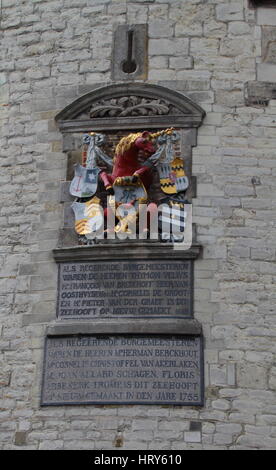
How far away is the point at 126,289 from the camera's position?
409 inches

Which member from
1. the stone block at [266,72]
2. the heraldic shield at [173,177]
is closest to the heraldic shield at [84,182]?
the heraldic shield at [173,177]

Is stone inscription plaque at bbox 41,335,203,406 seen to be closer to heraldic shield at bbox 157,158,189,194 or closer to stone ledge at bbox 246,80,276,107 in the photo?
heraldic shield at bbox 157,158,189,194

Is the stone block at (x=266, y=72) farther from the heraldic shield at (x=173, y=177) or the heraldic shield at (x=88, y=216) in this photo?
the heraldic shield at (x=88, y=216)

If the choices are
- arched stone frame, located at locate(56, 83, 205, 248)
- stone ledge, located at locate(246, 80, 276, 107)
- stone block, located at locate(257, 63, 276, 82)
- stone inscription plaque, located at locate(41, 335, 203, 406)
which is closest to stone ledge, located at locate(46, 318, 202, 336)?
stone inscription plaque, located at locate(41, 335, 203, 406)

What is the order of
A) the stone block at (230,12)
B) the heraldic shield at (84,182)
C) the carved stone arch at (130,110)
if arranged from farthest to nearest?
1. the stone block at (230,12)
2. the carved stone arch at (130,110)
3. the heraldic shield at (84,182)

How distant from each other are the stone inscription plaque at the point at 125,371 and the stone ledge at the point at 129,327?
64mm

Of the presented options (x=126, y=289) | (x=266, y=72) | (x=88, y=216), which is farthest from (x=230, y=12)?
(x=126, y=289)

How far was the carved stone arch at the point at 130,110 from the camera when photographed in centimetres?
1101

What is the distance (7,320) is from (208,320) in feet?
6.99

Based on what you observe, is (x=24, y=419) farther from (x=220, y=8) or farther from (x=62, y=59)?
(x=220, y=8)

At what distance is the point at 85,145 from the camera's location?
11117mm

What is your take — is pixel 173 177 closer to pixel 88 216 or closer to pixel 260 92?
pixel 88 216

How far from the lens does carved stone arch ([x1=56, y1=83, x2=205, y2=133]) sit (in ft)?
36.1

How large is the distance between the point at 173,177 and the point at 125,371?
7.19 feet
